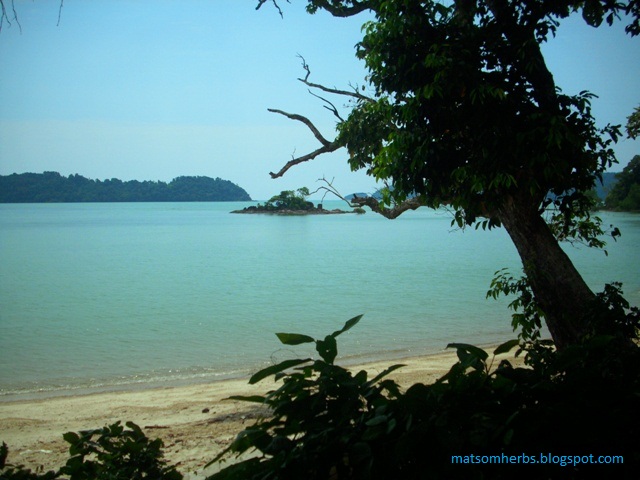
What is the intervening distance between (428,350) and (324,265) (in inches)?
835

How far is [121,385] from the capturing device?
1050cm

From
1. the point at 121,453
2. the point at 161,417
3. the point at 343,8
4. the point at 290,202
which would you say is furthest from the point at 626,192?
the point at 121,453

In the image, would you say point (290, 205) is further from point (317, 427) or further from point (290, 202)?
point (317, 427)

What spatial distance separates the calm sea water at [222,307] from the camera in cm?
1209

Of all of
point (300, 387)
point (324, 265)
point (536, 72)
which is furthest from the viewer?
point (324, 265)

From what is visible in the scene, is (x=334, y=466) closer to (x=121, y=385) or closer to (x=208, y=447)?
(x=208, y=447)

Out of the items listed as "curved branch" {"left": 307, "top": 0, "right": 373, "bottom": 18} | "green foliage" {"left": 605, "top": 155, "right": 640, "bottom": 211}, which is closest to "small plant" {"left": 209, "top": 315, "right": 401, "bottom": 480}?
"curved branch" {"left": 307, "top": 0, "right": 373, "bottom": 18}

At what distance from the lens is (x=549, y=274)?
232 inches

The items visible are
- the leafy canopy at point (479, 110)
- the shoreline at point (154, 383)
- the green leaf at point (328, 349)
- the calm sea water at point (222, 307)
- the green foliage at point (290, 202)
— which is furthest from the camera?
the green foliage at point (290, 202)

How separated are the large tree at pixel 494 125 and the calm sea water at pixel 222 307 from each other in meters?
3.07

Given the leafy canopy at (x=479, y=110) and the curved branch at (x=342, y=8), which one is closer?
the leafy canopy at (x=479, y=110)

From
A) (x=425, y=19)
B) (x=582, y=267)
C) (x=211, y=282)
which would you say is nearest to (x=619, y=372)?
(x=425, y=19)

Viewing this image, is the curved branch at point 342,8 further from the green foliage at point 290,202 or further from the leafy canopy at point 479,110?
the green foliage at point 290,202

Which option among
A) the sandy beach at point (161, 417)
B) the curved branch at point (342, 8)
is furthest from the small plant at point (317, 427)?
the curved branch at point (342, 8)
